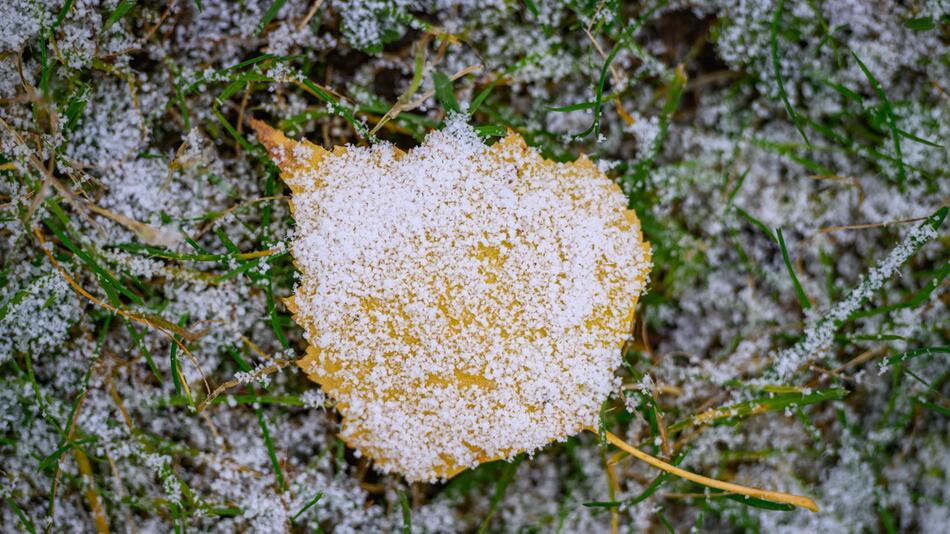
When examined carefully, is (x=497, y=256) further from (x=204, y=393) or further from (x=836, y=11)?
(x=836, y=11)

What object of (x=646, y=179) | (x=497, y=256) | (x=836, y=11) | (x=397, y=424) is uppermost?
(x=836, y=11)

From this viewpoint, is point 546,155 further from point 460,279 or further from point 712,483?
point 712,483

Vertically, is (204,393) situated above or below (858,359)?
below

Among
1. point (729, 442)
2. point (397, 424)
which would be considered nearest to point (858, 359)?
point (729, 442)

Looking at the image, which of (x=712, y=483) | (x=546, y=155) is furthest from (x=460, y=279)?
(x=712, y=483)

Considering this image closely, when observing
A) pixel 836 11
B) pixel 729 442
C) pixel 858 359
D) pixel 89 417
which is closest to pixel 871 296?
pixel 858 359

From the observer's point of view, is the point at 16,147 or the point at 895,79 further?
the point at 895,79
